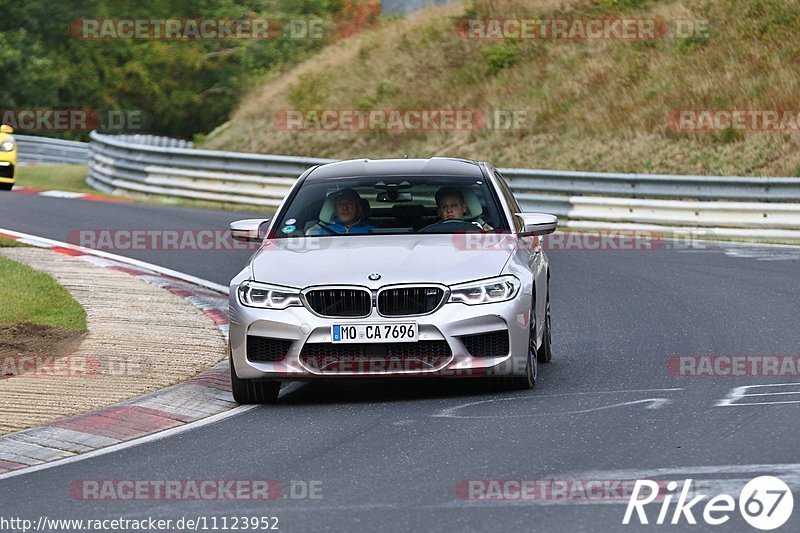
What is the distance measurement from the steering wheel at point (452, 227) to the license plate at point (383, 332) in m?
1.33

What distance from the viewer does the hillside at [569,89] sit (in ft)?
95.3

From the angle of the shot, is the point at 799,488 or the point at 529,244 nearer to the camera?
the point at 799,488

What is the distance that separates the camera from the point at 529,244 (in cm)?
1101

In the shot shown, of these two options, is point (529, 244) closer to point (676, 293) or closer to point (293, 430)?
point (293, 430)

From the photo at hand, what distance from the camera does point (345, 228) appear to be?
1082 cm

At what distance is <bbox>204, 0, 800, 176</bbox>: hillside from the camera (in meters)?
29.1

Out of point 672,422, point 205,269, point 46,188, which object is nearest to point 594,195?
point 205,269

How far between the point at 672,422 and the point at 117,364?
178 inches

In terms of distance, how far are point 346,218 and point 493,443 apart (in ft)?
10.4
